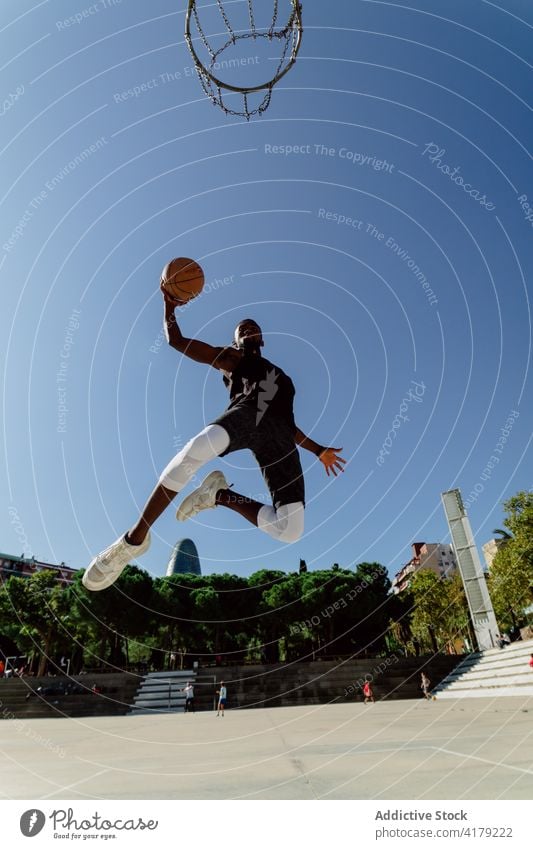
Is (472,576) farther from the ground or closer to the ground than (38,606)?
closer to the ground

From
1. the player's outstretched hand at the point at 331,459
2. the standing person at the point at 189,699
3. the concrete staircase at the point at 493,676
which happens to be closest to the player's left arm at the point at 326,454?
the player's outstretched hand at the point at 331,459

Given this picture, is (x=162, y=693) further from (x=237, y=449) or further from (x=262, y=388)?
(x=262, y=388)

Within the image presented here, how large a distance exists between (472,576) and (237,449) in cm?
4258

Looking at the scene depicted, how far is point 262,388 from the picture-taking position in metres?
4.90

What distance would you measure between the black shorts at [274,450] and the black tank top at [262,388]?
0.31 ft

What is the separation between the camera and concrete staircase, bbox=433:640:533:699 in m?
21.6

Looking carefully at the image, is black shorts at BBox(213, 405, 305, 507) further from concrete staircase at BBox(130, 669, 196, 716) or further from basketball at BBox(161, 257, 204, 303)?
concrete staircase at BBox(130, 669, 196, 716)

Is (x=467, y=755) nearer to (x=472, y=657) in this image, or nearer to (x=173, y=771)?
(x=173, y=771)

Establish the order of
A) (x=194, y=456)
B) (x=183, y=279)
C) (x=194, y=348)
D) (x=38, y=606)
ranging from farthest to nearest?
1. (x=38, y=606)
2. (x=183, y=279)
3. (x=194, y=348)
4. (x=194, y=456)

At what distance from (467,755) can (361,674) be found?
32.0 m

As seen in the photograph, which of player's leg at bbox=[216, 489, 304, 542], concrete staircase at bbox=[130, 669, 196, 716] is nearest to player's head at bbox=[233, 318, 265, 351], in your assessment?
player's leg at bbox=[216, 489, 304, 542]

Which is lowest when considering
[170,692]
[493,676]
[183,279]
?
[493,676]

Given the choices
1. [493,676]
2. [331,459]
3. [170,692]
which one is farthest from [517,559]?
[331,459]
